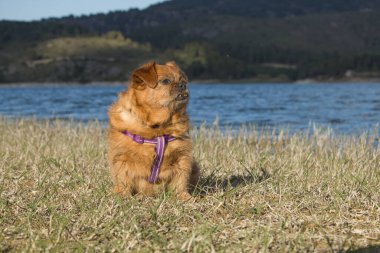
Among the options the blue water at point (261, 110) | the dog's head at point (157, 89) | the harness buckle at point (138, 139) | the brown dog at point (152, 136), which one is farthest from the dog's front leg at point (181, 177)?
the blue water at point (261, 110)

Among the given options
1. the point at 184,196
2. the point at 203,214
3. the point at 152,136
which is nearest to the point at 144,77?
the point at 152,136

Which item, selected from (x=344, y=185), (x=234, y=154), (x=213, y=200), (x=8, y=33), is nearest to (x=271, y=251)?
(x=213, y=200)

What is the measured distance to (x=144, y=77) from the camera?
5.66m

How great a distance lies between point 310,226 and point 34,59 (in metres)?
136

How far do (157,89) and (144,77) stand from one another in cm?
17

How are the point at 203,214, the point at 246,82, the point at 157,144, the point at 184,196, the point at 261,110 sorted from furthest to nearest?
the point at 246,82, the point at 261,110, the point at 184,196, the point at 157,144, the point at 203,214

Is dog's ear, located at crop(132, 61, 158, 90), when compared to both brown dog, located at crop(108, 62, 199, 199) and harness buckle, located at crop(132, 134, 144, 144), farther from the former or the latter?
harness buckle, located at crop(132, 134, 144, 144)

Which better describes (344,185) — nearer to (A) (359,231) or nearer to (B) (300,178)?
(B) (300,178)

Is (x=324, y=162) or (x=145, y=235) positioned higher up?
(x=145, y=235)

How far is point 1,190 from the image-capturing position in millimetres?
5684

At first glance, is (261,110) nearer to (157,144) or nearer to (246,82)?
(157,144)

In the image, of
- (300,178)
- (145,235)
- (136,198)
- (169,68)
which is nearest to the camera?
(145,235)

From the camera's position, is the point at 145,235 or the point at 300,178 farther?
the point at 300,178

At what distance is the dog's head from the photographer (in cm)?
565
